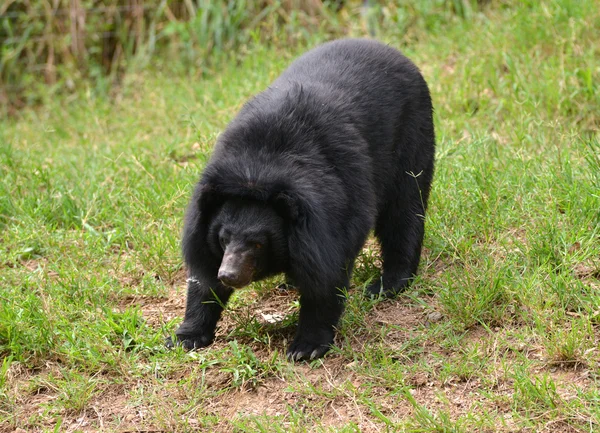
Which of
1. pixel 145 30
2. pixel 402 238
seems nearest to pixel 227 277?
pixel 402 238

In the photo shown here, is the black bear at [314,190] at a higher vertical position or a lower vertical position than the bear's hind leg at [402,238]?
higher

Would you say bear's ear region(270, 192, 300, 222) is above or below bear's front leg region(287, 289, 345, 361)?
above

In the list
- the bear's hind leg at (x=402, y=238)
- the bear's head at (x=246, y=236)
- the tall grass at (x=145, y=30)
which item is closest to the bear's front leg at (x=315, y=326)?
the bear's head at (x=246, y=236)

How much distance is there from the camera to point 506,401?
11.4 ft

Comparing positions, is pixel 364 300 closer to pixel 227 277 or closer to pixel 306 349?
pixel 306 349

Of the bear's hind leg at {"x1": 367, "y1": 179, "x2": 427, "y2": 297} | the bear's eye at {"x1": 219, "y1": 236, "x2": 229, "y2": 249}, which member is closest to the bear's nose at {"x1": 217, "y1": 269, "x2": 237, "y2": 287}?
the bear's eye at {"x1": 219, "y1": 236, "x2": 229, "y2": 249}

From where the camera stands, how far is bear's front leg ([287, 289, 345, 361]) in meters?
4.02

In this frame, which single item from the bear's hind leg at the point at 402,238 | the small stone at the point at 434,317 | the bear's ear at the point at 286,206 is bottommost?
the small stone at the point at 434,317

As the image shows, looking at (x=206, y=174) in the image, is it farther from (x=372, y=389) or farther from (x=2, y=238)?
(x=2, y=238)

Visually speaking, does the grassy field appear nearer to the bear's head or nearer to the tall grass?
the bear's head

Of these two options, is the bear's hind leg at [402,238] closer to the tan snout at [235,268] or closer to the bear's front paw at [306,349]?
the bear's front paw at [306,349]

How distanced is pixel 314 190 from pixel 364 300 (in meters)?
0.94

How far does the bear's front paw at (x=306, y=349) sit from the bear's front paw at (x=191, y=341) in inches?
17.8

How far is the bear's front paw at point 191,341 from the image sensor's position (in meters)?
4.14
